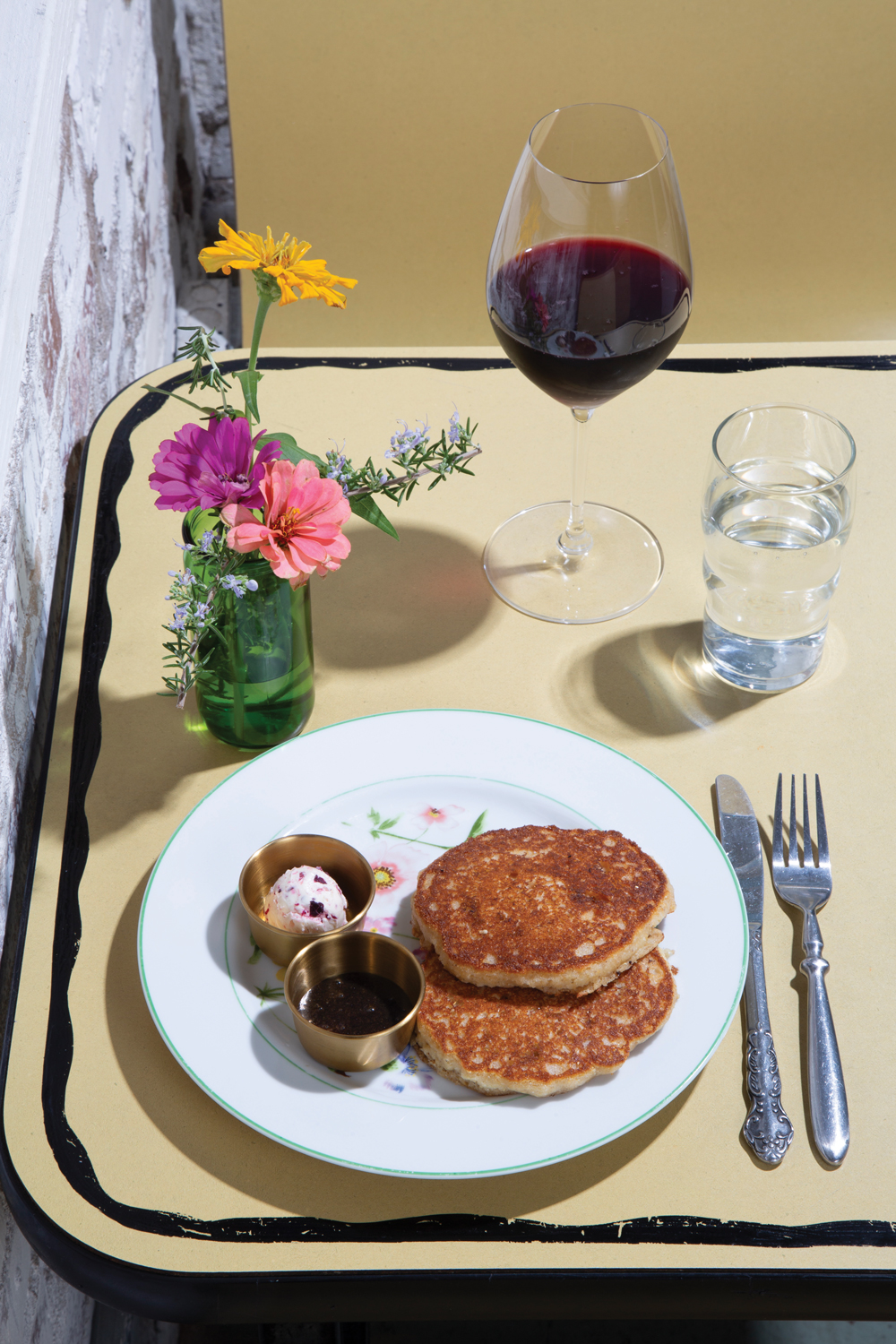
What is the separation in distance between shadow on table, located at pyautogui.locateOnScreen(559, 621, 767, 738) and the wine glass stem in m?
0.11

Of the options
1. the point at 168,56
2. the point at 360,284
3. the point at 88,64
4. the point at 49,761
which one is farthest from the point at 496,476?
the point at 168,56

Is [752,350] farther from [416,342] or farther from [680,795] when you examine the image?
[416,342]

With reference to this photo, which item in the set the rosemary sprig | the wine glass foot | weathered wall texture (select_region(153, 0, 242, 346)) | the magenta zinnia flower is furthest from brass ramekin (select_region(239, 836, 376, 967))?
weathered wall texture (select_region(153, 0, 242, 346))

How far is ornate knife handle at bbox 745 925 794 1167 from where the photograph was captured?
681 millimetres

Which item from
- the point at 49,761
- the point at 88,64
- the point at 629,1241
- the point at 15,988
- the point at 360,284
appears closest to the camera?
the point at 629,1241

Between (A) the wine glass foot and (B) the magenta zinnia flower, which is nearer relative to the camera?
(B) the magenta zinnia flower

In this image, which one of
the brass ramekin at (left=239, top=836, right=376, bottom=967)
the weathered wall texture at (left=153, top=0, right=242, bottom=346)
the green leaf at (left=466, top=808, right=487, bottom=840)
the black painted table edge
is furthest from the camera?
the weathered wall texture at (left=153, top=0, right=242, bottom=346)

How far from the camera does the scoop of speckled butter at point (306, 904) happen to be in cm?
74

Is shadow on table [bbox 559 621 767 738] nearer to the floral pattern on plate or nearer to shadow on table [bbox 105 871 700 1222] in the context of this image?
the floral pattern on plate

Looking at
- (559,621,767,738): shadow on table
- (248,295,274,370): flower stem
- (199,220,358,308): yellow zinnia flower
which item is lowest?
(559,621,767,738): shadow on table

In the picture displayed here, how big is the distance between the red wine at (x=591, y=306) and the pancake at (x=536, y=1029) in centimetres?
47

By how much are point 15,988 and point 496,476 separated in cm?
66

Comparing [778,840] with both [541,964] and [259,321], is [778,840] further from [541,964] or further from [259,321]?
[259,321]

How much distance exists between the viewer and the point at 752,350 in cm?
129
